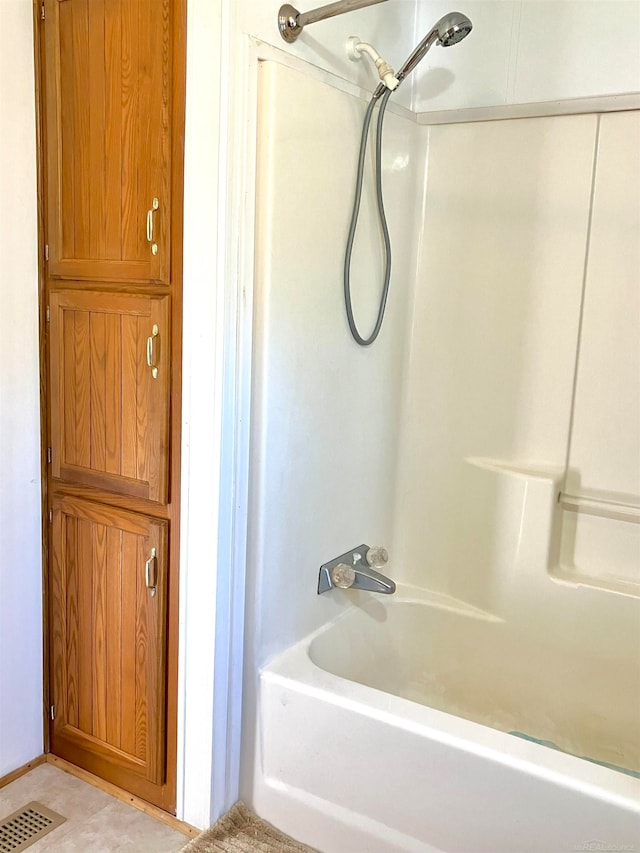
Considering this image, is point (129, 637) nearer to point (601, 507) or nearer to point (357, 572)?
point (357, 572)

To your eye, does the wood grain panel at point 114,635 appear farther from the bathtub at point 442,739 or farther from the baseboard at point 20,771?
the bathtub at point 442,739

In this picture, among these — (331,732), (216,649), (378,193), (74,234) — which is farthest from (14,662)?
(378,193)

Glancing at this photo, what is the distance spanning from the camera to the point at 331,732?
1782mm

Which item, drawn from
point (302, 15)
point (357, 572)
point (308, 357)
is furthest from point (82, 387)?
point (302, 15)

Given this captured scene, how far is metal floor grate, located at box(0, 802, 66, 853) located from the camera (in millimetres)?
1885

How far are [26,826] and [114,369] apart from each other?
123cm

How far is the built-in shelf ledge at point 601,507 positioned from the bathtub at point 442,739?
16.1 inches

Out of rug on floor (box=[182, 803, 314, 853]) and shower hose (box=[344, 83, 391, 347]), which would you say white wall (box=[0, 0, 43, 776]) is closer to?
rug on floor (box=[182, 803, 314, 853])

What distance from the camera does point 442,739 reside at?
163 centimetres

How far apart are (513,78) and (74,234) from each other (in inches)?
51.2

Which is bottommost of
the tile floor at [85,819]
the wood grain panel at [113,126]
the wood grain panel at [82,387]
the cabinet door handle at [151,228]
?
the tile floor at [85,819]

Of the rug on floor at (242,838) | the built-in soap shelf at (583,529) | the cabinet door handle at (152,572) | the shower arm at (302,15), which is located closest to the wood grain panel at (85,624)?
the cabinet door handle at (152,572)

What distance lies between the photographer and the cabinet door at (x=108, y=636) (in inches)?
76.7

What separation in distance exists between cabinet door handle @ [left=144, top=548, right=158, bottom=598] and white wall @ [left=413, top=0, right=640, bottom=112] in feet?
5.03
